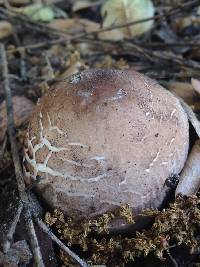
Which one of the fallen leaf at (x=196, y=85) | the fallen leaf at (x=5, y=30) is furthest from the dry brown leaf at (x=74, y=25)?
the fallen leaf at (x=196, y=85)

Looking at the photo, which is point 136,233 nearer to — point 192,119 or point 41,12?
point 192,119

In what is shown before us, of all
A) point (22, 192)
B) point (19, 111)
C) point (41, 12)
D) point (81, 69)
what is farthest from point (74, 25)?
point (22, 192)

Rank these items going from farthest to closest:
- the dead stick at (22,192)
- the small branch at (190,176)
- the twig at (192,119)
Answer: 1. the twig at (192,119)
2. the small branch at (190,176)
3. the dead stick at (22,192)

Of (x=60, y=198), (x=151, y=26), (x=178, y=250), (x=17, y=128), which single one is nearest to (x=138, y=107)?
(x=60, y=198)

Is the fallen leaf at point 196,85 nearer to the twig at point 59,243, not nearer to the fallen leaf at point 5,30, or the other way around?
the twig at point 59,243

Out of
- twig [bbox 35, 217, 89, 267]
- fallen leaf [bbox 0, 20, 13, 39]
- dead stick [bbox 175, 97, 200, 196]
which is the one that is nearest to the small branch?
dead stick [bbox 175, 97, 200, 196]

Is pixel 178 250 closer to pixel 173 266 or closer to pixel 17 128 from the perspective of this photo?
pixel 173 266
